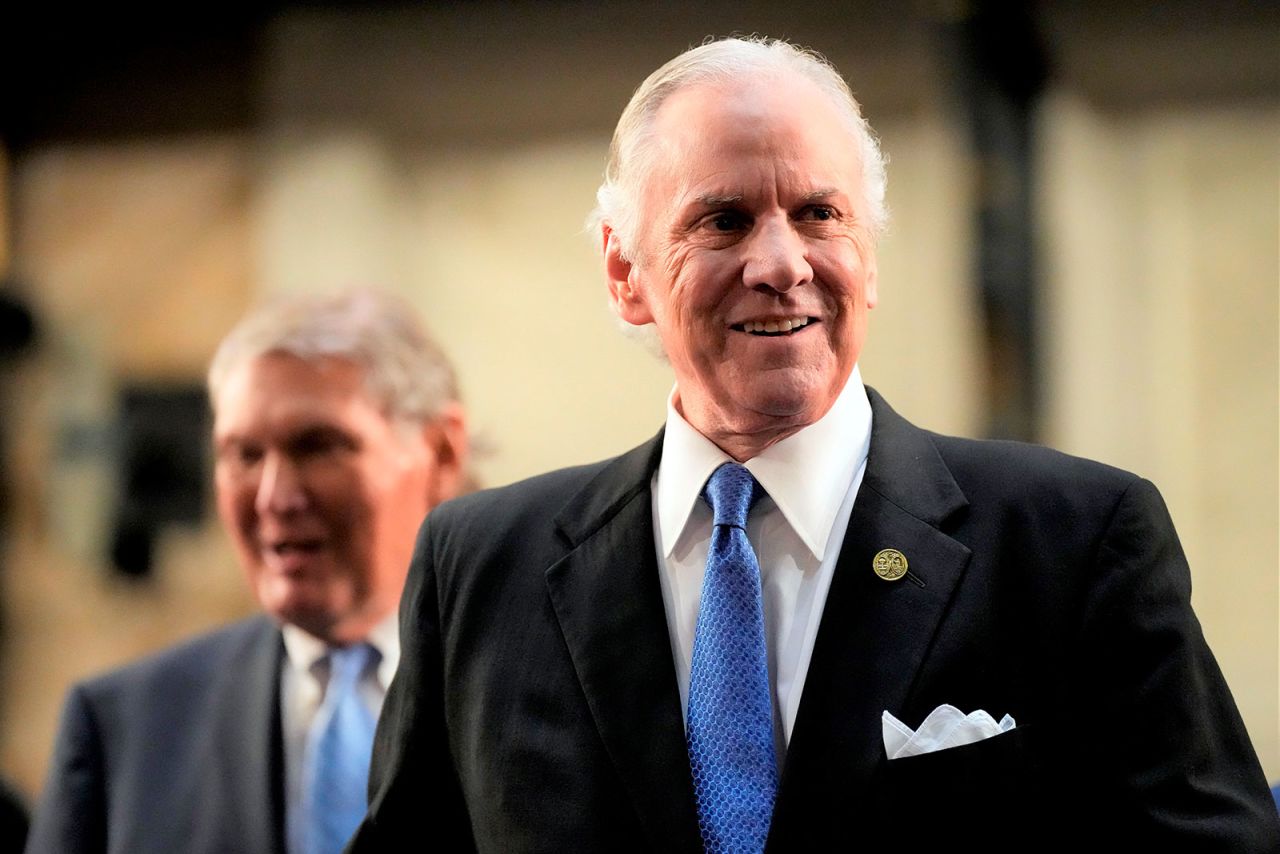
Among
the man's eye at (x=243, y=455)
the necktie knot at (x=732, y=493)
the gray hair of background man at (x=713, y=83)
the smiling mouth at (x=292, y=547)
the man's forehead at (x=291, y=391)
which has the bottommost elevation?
Answer: the smiling mouth at (x=292, y=547)

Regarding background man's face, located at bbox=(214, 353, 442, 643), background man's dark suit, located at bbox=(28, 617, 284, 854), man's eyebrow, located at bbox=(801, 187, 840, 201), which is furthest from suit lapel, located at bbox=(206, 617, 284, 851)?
man's eyebrow, located at bbox=(801, 187, 840, 201)

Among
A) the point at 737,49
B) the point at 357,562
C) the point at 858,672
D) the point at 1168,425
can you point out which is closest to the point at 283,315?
the point at 357,562

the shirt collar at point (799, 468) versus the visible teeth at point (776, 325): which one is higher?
the visible teeth at point (776, 325)

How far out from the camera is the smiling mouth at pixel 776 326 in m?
1.65

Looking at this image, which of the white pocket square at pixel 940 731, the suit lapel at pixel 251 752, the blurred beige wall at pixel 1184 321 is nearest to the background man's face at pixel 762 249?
the white pocket square at pixel 940 731

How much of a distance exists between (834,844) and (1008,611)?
280 millimetres

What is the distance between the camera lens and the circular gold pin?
1.59 meters

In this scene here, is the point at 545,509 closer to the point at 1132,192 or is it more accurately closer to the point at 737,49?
the point at 737,49

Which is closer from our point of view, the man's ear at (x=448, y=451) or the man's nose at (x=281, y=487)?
the man's nose at (x=281, y=487)

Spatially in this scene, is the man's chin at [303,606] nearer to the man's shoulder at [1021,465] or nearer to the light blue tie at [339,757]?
the light blue tie at [339,757]

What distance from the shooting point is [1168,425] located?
486 centimetres

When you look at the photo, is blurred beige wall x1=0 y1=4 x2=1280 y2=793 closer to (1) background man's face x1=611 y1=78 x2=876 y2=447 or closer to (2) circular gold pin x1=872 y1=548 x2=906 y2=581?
(1) background man's face x1=611 y1=78 x2=876 y2=447

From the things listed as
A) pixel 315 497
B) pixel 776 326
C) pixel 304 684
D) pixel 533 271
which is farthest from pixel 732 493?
pixel 533 271

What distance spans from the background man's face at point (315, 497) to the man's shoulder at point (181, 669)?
124mm
